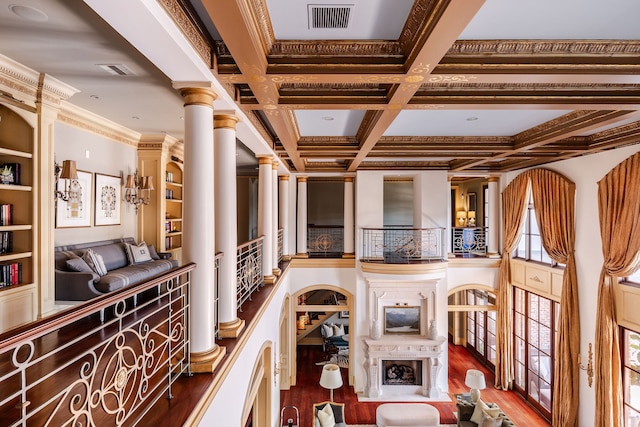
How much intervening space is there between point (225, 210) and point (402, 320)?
659 centimetres

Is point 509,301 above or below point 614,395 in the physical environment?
above

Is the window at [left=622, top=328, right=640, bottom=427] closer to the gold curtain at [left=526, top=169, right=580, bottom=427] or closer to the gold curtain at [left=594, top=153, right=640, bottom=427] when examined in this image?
the gold curtain at [left=594, top=153, right=640, bottom=427]

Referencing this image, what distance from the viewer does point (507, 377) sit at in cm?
840

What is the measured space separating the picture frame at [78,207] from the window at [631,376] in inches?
345

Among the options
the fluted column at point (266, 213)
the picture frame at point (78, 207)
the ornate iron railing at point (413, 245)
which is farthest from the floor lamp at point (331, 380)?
the picture frame at point (78, 207)

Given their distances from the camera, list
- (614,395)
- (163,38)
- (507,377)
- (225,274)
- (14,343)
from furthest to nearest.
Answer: (507,377)
(614,395)
(225,274)
(163,38)
(14,343)

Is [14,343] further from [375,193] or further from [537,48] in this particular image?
[375,193]

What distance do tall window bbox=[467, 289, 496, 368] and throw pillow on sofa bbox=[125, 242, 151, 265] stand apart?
8666 millimetres

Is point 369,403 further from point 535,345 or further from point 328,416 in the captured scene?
point 535,345

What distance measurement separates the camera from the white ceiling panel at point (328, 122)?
452 cm

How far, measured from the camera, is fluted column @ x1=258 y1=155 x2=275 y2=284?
19.2 feet

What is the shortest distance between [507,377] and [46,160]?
10134 mm

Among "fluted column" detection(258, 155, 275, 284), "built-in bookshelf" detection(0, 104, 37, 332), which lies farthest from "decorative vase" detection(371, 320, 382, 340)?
"built-in bookshelf" detection(0, 104, 37, 332)

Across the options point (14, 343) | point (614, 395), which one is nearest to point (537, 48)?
point (14, 343)
